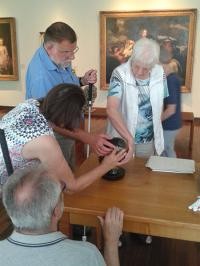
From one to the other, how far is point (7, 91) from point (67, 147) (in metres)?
5.28

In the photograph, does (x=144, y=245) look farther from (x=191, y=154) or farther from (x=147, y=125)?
(x=191, y=154)

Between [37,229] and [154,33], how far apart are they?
222 inches

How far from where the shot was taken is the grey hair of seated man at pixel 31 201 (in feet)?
3.10

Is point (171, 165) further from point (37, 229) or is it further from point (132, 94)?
point (37, 229)

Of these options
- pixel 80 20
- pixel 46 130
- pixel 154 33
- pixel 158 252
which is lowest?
pixel 158 252

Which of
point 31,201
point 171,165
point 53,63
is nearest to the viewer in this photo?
point 31,201

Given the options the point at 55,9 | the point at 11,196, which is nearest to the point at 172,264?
the point at 11,196

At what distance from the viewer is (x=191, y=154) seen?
4492 millimetres

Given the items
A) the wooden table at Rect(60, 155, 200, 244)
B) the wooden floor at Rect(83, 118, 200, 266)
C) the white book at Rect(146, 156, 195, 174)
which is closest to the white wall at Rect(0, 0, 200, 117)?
the wooden floor at Rect(83, 118, 200, 266)

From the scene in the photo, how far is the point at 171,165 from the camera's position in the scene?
1854 mm

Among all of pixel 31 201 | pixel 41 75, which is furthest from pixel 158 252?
pixel 31 201

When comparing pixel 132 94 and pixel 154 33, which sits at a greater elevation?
pixel 154 33

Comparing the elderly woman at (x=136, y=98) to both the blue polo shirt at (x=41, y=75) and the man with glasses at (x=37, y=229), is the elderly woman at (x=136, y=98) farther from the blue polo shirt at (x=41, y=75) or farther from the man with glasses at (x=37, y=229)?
the man with glasses at (x=37, y=229)

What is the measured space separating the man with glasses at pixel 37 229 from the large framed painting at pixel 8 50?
6277mm
